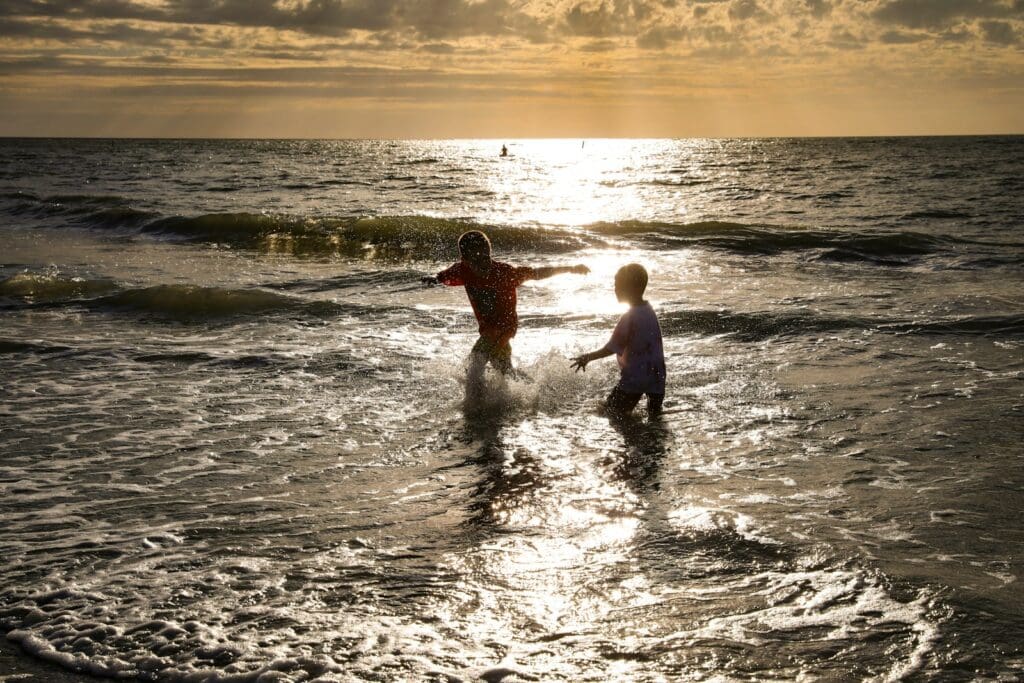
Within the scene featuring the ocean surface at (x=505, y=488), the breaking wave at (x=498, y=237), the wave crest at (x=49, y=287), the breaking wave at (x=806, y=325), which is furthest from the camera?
the breaking wave at (x=498, y=237)

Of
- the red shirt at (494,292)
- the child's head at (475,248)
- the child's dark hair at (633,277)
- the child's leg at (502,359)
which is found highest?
the child's head at (475,248)

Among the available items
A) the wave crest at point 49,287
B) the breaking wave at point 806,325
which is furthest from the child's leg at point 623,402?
the wave crest at point 49,287

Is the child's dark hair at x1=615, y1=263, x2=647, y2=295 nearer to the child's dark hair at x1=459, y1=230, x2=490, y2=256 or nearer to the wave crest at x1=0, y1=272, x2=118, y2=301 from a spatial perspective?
the child's dark hair at x1=459, y1=230, x2=490, y2=256

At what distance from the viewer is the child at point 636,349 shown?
23.5 feet

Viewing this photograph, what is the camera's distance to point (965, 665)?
3510 mm

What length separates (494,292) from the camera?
7.91m

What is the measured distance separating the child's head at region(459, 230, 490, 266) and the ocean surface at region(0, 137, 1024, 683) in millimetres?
1212

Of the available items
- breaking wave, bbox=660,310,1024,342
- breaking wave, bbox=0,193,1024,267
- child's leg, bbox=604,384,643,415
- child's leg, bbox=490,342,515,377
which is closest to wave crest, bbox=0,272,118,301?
breaking wave, bbox=0,193,1024,267

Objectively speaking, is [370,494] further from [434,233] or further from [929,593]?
[434,233]

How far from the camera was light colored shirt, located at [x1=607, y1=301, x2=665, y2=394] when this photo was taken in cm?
716

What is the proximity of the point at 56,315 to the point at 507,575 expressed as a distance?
32.2 feet

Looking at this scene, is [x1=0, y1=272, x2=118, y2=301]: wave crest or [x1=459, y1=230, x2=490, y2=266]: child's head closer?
[x1=459, y1=230, x2=490, y2=266]: child's head

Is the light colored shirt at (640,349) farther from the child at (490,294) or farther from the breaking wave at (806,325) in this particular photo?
the breaking wave at (806,325)

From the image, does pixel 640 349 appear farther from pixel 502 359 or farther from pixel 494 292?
pixel 494 292
